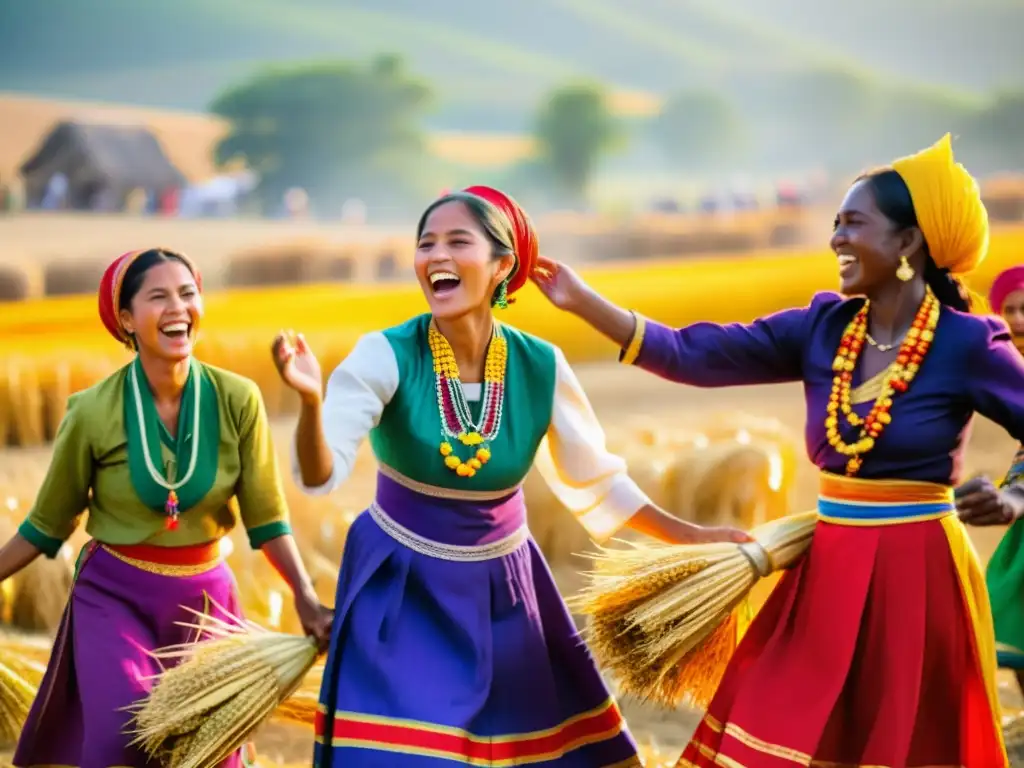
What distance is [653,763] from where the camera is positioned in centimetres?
525

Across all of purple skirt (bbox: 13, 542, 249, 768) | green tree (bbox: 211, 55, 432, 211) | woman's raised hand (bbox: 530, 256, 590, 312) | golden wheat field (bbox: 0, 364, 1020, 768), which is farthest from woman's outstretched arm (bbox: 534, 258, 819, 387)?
green tree (bbox: 211, 55, 432, 211)

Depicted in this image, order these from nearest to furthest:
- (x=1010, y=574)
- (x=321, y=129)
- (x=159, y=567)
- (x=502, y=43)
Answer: (x=159, y=567), (x=1010, y=574), (x=321, y=129), (x=502, y=43)

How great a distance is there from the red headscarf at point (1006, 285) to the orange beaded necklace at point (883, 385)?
1.65m

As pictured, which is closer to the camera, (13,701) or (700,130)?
(13,701)

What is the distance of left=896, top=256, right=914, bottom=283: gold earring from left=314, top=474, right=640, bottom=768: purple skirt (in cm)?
114

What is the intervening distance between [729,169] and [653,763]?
5.49m

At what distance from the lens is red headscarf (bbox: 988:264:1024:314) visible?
5.77 meters

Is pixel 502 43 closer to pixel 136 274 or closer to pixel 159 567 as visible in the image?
pixel 136 274

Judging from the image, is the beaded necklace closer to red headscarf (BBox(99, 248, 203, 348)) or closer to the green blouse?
the green blouse

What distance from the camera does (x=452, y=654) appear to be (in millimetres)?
4102

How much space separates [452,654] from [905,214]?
161 centimetres

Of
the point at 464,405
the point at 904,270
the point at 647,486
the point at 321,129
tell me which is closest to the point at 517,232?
the point at 464,405

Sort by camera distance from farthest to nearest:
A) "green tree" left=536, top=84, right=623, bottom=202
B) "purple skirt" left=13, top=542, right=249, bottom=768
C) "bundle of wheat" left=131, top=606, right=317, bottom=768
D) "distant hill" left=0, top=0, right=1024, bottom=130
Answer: "green tree" left=536, top=84, right=623, bottom=202, "distant hill" left=0, top=0, right=1024, bottom=130, "purple skirt" left=13, top=542, right=249, bottom=768, "bundle of wheat" left=131, top=606, right=317, bottom=768

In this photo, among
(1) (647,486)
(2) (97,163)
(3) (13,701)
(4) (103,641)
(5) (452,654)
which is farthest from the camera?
(2) (97,163)
